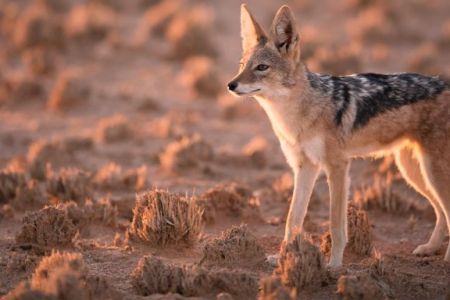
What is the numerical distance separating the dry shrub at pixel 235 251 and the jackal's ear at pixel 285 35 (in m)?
1.70

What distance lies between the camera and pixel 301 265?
610 centimetres

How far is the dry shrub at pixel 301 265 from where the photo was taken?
6094 millimetres

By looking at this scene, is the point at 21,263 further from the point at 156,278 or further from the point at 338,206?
the point at 338,206

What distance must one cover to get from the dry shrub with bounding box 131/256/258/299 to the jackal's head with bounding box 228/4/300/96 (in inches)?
64.7

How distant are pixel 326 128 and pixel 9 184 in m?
4.67

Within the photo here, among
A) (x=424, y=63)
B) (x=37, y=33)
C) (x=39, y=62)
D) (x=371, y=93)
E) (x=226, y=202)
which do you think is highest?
(x=37, y=33)

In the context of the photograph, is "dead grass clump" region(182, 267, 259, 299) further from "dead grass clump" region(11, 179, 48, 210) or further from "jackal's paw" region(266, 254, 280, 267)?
"dead grass clump" region(11, 179, 48, 210)

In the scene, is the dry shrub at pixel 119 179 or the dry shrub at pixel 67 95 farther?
the dry shrub at pixel 67 95

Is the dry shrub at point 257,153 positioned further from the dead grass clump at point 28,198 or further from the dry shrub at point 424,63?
the dry shrub at point 424,63

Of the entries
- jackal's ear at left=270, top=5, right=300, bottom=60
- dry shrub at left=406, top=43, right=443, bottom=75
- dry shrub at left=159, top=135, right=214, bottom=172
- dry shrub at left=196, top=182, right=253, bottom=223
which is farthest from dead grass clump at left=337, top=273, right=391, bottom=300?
dry shrub at left=406, top=43, right=443, bottom=75

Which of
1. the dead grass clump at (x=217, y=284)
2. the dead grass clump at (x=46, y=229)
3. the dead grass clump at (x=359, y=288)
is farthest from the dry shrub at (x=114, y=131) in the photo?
the dead grass clump at (x=359, y=288)

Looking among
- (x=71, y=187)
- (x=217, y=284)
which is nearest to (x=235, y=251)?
(x=217, y=284)

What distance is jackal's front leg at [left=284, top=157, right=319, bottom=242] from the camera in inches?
275

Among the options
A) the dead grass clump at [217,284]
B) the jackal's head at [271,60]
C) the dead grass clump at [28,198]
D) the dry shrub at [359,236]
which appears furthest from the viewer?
the dead grass clump at [28,198]
